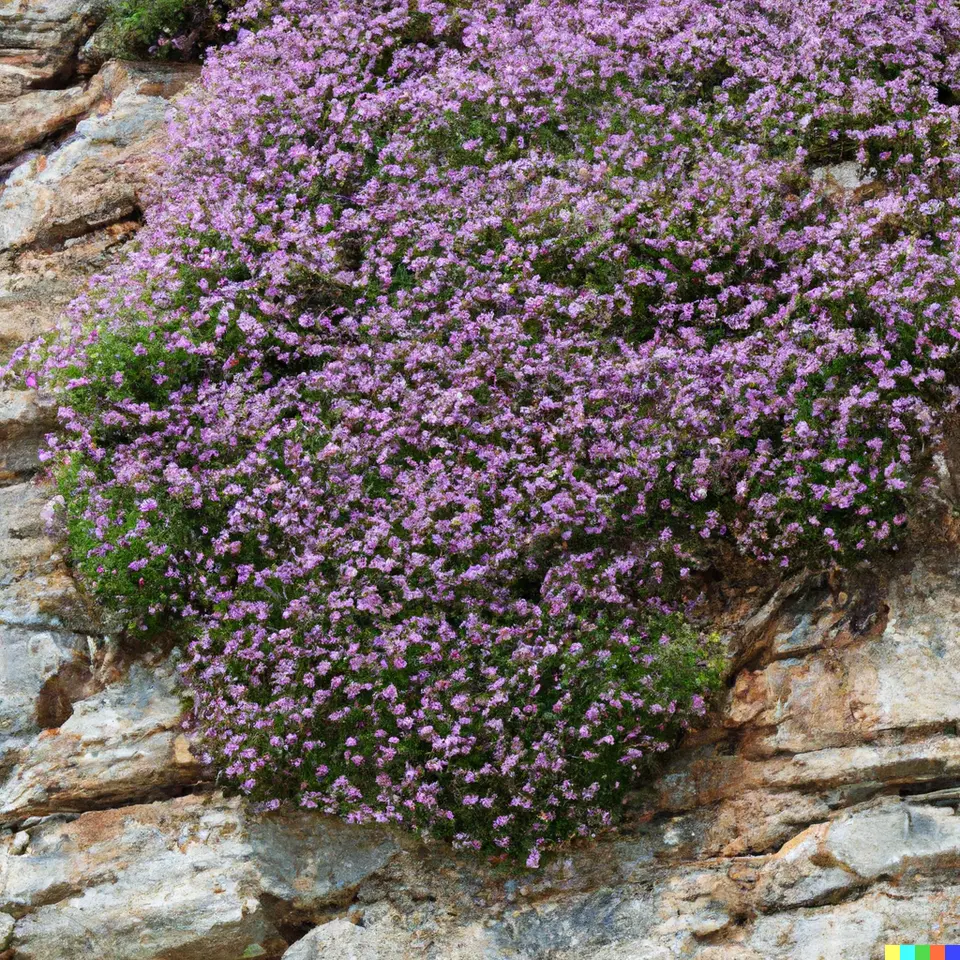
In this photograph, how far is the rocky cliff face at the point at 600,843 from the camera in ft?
17.9

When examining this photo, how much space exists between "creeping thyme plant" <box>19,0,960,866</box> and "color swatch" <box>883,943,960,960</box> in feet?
5.21

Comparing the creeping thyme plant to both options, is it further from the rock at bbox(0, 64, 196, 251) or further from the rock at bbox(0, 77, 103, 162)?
the rock at bbox(0, 77, 103, 162)

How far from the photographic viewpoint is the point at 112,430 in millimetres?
7605

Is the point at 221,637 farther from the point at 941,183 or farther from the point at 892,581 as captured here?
the point at 941,183

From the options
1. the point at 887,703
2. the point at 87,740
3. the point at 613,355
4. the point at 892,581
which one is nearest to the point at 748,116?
the point at 613,355

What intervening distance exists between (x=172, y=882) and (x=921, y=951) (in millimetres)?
3868

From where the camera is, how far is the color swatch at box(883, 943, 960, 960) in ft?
16.2

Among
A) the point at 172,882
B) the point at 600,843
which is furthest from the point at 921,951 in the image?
the point at 172,882

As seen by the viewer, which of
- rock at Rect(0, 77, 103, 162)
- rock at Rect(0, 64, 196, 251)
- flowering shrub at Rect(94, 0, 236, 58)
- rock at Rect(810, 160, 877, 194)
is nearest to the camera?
rock at Rect(810, 160, 877, 194)

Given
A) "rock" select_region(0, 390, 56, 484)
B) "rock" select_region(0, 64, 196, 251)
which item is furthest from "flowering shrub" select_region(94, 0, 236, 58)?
"rock" select_region(0, 390, 56, 484)

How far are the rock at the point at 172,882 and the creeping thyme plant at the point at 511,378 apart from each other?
31 cm

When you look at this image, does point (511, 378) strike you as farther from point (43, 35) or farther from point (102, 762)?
point (43, 35)

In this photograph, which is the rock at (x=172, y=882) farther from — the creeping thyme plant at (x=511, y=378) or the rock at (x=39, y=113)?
the rock at (x=39, y=113)

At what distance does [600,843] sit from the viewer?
242 inches
